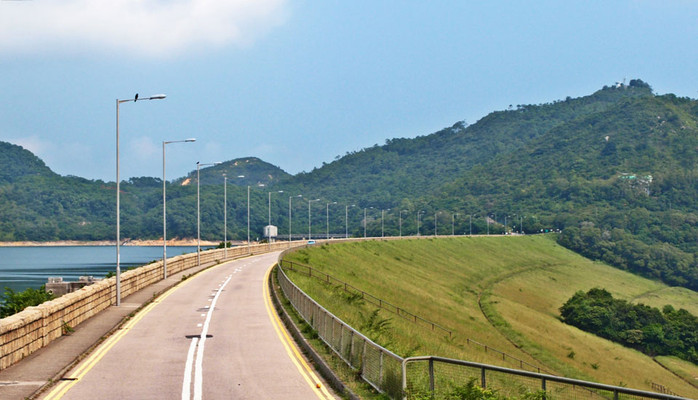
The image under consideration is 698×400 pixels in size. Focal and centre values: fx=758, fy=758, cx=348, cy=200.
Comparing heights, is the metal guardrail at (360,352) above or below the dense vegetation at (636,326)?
above

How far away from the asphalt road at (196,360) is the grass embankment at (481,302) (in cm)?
444

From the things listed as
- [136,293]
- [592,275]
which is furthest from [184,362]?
[592,275]

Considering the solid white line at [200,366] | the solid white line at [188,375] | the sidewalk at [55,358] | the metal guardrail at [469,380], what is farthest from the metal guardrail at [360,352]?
the sidewalk at [55,358]

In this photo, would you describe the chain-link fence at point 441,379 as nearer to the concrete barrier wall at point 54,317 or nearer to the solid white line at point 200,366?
the solid white line at point 200,366

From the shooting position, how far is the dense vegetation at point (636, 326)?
9519cm

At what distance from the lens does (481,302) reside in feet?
299

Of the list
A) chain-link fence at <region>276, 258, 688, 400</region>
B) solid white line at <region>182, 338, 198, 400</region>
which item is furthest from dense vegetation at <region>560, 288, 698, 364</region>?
chain-link fence at <region>276, 258, 688, 400</region>

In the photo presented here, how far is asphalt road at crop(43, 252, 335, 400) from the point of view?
17.2 meters

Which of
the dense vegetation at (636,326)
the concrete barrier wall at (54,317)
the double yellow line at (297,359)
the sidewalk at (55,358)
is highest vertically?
the concrete barrier wall at (54,317)

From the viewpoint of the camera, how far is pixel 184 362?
68.3 ft

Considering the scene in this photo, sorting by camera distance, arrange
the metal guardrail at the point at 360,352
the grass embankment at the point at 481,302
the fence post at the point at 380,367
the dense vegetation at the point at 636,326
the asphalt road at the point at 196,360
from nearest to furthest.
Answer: the metal guardrail at the point at 360,352
the fence post at the point at 380,367
the asphalt road at the point at 196,360
the grass embankment at the point at 481,302
the dense vegetation at the point at 636,326

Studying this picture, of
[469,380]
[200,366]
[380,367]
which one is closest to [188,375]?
[200,366]

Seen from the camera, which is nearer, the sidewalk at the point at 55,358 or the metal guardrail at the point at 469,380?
the metal guardrail at the point at 469,380

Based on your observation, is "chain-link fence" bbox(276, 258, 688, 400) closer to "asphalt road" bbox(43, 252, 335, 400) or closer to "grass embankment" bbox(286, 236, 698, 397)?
"asphalt road" bbox(43, 252, 335, 400)
